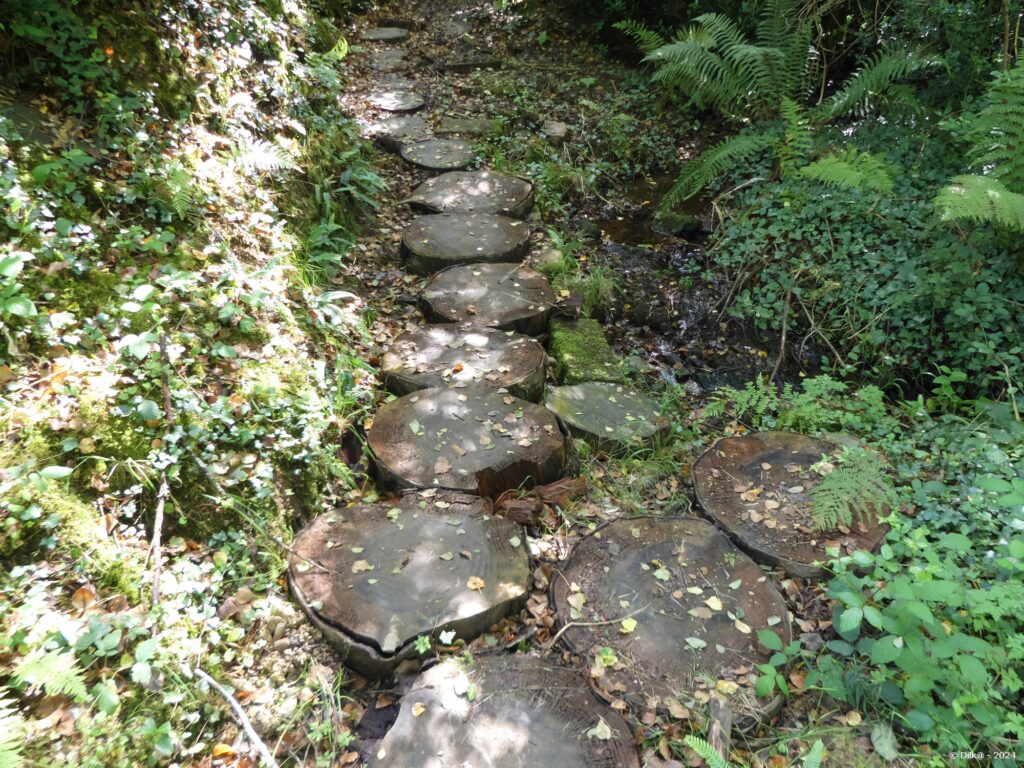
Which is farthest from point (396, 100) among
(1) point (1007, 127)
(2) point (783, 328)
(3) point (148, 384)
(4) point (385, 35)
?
(1) point (1007, 127)

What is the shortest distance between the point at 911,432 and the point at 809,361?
4.04 ft

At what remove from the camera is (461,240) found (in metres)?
4.95

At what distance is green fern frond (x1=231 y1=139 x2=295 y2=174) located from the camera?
12.4 feet

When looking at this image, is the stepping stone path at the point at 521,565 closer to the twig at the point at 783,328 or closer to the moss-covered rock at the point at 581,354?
the moss-covered rock at the point at 581,354

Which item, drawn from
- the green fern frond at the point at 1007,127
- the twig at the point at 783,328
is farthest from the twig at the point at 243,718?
the green fern frond at the point at 1007,127

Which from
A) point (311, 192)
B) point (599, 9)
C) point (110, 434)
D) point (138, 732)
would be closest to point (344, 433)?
point (110, 434)

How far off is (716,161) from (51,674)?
18.9 feet

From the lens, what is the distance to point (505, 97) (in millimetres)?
7840

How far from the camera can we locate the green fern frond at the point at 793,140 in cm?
510

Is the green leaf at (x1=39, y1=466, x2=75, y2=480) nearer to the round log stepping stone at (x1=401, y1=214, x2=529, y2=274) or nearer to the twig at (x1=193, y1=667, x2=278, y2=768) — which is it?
the twig at (x1=193, y1=667, x2=278, y2=768)

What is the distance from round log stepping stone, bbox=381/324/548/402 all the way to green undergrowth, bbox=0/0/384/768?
236 mm

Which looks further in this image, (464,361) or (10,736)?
(464,361)

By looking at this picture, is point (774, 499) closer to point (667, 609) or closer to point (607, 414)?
point (667, 609)

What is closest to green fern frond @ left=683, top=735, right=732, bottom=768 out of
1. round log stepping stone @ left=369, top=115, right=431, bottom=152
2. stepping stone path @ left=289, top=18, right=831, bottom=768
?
stepping stone path @ left=289, top=18, right=831, bottom=768
